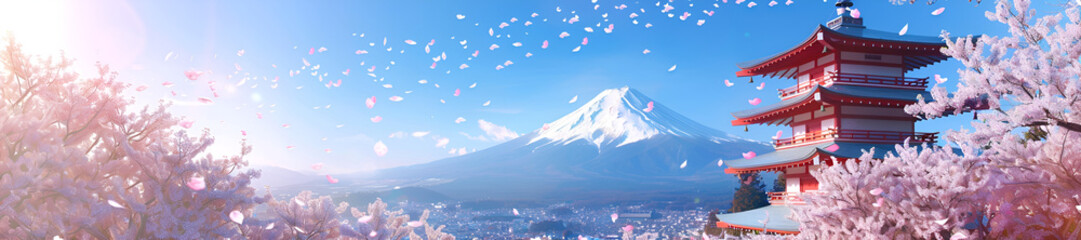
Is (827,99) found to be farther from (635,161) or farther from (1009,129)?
(635,161)

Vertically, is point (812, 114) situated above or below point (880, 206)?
above

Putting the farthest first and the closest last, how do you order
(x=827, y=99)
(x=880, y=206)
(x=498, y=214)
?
1. (x=498, y=214)
2. (x=827, y=99)
3. (x=880, y=206)

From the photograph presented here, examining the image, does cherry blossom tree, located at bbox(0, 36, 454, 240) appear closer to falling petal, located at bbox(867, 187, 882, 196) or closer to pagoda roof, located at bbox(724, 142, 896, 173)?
falling petal, located at bbox(867, 187, 882, 196)

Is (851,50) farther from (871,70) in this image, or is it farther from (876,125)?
(876,125)

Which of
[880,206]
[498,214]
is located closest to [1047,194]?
[880,206]

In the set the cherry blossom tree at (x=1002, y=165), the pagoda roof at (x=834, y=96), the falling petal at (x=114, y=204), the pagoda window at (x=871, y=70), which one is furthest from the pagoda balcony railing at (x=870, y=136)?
the falling petal at (x=114, y=204)

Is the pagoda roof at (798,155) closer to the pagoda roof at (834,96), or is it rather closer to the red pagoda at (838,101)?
the red pagoda at (838,101)
